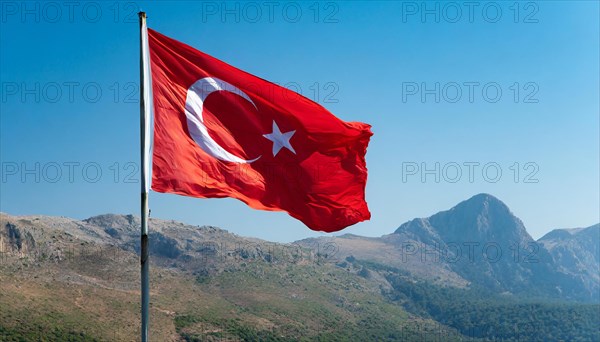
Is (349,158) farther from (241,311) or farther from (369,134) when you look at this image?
(241,311)

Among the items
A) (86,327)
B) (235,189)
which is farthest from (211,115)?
(86,327)

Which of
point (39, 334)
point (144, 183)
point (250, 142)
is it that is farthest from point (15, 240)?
point (144, 183)

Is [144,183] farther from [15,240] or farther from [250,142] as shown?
[15,240]

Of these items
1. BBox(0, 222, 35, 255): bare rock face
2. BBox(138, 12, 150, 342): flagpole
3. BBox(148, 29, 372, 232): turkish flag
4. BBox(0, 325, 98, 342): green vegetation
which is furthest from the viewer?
BBox(0, 222, 35, 255): bare rock face

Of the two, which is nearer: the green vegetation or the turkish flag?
the turkish flag

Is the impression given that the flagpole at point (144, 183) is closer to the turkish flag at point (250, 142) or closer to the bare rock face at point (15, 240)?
the turkish flag at point (250, 142)

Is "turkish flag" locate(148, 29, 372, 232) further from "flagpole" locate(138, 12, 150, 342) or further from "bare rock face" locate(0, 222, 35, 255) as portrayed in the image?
"bare rock face" locate(0, 222, 35, 255)

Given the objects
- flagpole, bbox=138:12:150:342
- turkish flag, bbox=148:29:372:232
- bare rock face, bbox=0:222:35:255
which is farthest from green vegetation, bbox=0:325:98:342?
flagpole, bbox=138:12:150:342

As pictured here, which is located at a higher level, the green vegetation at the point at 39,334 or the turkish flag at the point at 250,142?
the turkish flag at the point at 250,142

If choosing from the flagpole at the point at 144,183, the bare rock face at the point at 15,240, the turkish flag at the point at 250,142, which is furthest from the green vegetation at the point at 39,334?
the flagpole at the point at 144,183

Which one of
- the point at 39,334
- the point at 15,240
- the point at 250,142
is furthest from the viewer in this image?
the point at 15,240
